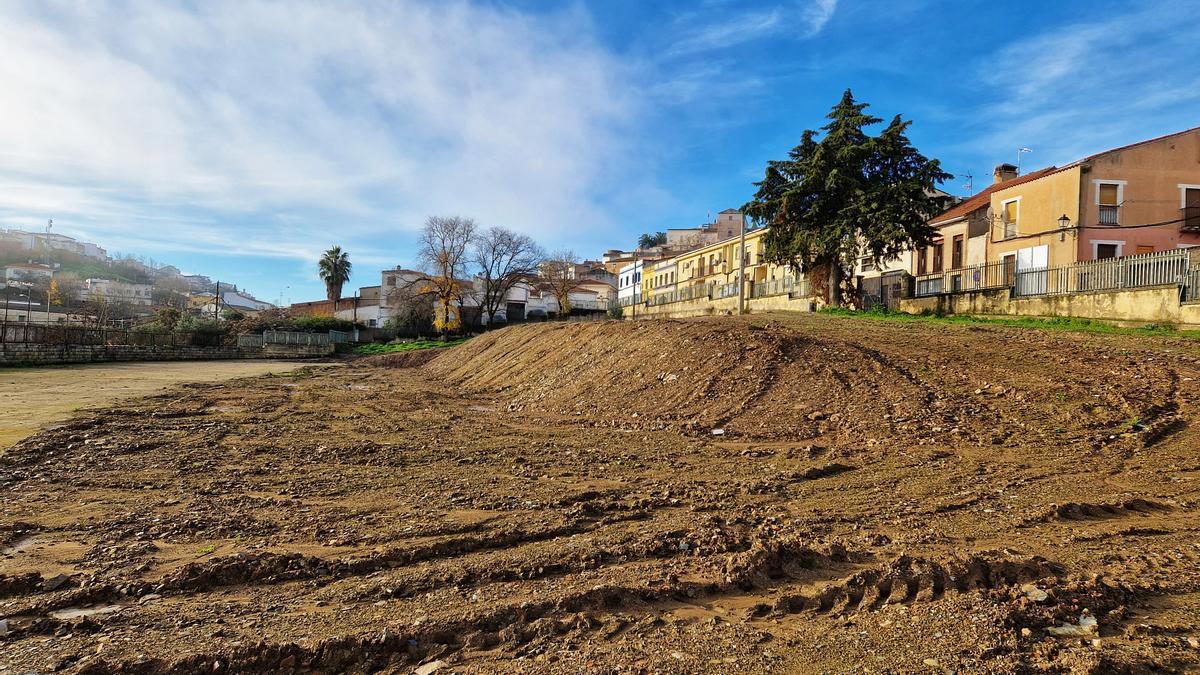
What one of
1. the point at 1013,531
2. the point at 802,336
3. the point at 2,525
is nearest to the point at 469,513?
the point at 2,525

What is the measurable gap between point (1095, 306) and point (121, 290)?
4311 inches

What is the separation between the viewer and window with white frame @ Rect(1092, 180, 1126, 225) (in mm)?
Answer: 24453

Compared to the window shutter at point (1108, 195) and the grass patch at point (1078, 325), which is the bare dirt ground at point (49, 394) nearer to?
A: the grass patch at point (1078, 325)

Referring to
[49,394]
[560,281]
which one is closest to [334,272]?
[560,281]

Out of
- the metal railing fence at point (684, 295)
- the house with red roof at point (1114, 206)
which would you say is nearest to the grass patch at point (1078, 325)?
the house with red roof at point (1114, 206)

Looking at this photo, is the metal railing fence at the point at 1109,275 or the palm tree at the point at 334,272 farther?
the palm tree at the point at 334,272

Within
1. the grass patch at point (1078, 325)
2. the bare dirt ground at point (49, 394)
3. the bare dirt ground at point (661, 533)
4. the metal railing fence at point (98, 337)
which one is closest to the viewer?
the bare dirt ground at point (661, 533)

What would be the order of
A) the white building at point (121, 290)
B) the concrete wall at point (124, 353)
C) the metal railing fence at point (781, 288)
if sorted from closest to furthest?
the metal railing fence at point (781, 288)
the concrete wall at point (124, 353)
the white building at point (121, 290)

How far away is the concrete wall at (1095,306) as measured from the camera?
1585cm

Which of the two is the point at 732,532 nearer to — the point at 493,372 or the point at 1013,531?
the point at 1013,531

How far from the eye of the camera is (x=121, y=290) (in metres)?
88.1

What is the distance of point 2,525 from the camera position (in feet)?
17.3

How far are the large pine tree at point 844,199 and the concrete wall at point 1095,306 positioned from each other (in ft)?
13.0

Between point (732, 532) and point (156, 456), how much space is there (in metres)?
8.09
